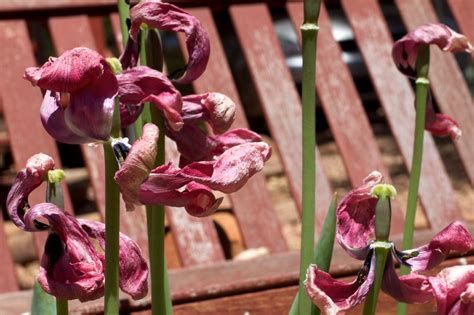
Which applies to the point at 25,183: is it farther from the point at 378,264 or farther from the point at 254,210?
the point at 254,210

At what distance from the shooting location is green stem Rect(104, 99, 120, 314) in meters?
0.52

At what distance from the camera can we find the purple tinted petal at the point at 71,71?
1.63 feet

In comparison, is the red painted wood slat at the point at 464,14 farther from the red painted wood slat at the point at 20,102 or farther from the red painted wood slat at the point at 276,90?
the red painted wood slat at the point at 20,102

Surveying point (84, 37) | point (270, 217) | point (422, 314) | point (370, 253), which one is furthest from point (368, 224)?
point (84, 37)

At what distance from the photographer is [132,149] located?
1.60ft

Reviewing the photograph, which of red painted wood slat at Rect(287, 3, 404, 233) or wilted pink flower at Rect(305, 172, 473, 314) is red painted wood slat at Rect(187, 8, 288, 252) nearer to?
red painted wood slat at Rect(287, 3, 404, 233)

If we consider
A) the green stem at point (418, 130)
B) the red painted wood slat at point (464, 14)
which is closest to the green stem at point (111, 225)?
the green stem at point (418, 130)

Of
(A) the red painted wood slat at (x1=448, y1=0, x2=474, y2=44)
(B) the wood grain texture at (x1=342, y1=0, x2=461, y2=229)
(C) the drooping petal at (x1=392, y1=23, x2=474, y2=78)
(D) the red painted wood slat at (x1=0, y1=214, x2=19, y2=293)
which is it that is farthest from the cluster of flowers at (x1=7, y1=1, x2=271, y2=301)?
(A) the red painted wood slat at (x1=448, y1=0, x2=474, y2=44)

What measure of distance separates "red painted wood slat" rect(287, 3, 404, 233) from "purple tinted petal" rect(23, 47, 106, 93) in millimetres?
1475

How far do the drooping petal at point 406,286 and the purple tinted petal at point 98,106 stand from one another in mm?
170

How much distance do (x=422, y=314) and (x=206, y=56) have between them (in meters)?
0.55

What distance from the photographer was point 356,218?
62 centimetres

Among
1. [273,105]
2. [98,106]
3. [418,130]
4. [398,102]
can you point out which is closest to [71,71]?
[98,106]

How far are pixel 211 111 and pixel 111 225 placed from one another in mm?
93
